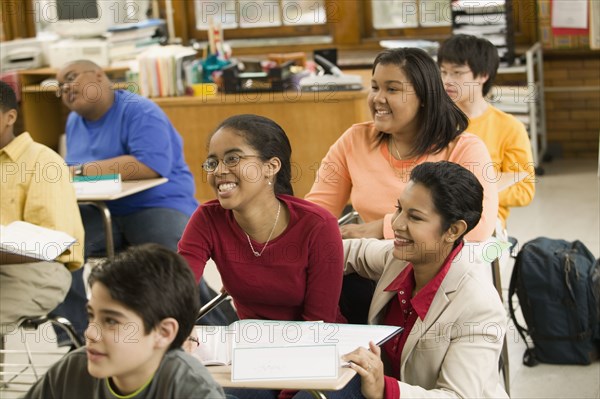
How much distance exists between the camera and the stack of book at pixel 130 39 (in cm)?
661

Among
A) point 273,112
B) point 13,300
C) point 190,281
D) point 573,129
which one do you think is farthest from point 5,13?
point 190,281

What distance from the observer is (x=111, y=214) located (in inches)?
162

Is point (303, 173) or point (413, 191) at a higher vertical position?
point (413, 191)

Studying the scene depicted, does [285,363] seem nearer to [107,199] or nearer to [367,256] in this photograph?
[367,256]

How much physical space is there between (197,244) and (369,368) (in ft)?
2.35

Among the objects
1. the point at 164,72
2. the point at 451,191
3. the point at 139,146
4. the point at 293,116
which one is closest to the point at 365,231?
the point at 451,191

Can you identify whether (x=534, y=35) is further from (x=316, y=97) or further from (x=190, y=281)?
(x=190, y=281)

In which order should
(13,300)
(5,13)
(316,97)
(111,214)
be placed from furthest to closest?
(5,13) → (316,97) → (111,214) → (13,300)

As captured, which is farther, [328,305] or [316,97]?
[316,97]

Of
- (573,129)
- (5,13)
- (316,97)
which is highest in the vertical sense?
(5,13)

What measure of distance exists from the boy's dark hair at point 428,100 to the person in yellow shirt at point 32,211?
1.16m

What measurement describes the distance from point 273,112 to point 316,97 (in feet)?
1.01

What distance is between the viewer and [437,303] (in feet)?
7.49

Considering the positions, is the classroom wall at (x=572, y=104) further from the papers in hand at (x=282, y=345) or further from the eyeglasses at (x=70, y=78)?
the papers in hand at (x=282, y=345)
